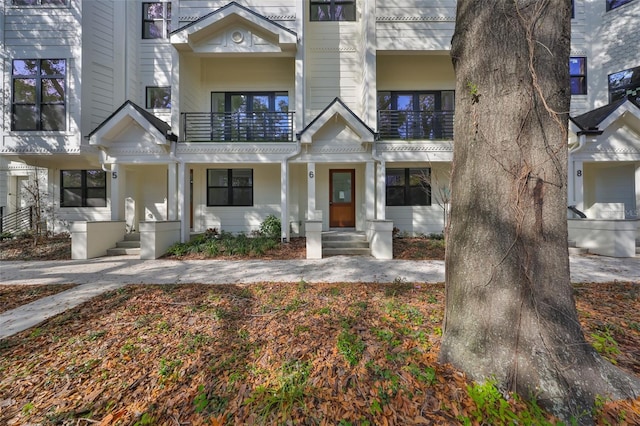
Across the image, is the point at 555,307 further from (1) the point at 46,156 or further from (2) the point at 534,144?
(1) the point at 46,156

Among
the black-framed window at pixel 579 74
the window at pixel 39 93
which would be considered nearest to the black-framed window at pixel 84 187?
the window at pixel 39 93

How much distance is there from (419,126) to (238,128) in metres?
7.04

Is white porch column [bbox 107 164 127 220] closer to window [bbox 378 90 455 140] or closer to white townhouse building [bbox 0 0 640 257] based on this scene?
white townhouse building [bbox 0 0 640 257]

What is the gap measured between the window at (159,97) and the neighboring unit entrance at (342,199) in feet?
25.5

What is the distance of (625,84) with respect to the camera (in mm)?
10594

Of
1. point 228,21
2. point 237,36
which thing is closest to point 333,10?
point 237,36

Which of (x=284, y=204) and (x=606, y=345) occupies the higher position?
(x=284, y=204)

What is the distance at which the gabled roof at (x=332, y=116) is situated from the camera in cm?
912

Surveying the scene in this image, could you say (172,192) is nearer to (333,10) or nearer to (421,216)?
(421,216)

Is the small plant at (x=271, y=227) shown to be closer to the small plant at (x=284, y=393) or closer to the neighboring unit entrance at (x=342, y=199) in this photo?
the neighboring unit entrance at (x=342, y=199)

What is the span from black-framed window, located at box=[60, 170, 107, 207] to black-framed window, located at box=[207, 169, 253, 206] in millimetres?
4604

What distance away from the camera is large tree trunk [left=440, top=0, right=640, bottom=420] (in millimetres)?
2158

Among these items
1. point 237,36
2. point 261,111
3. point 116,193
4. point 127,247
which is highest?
point 237,36

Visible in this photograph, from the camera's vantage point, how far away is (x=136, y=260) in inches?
315
